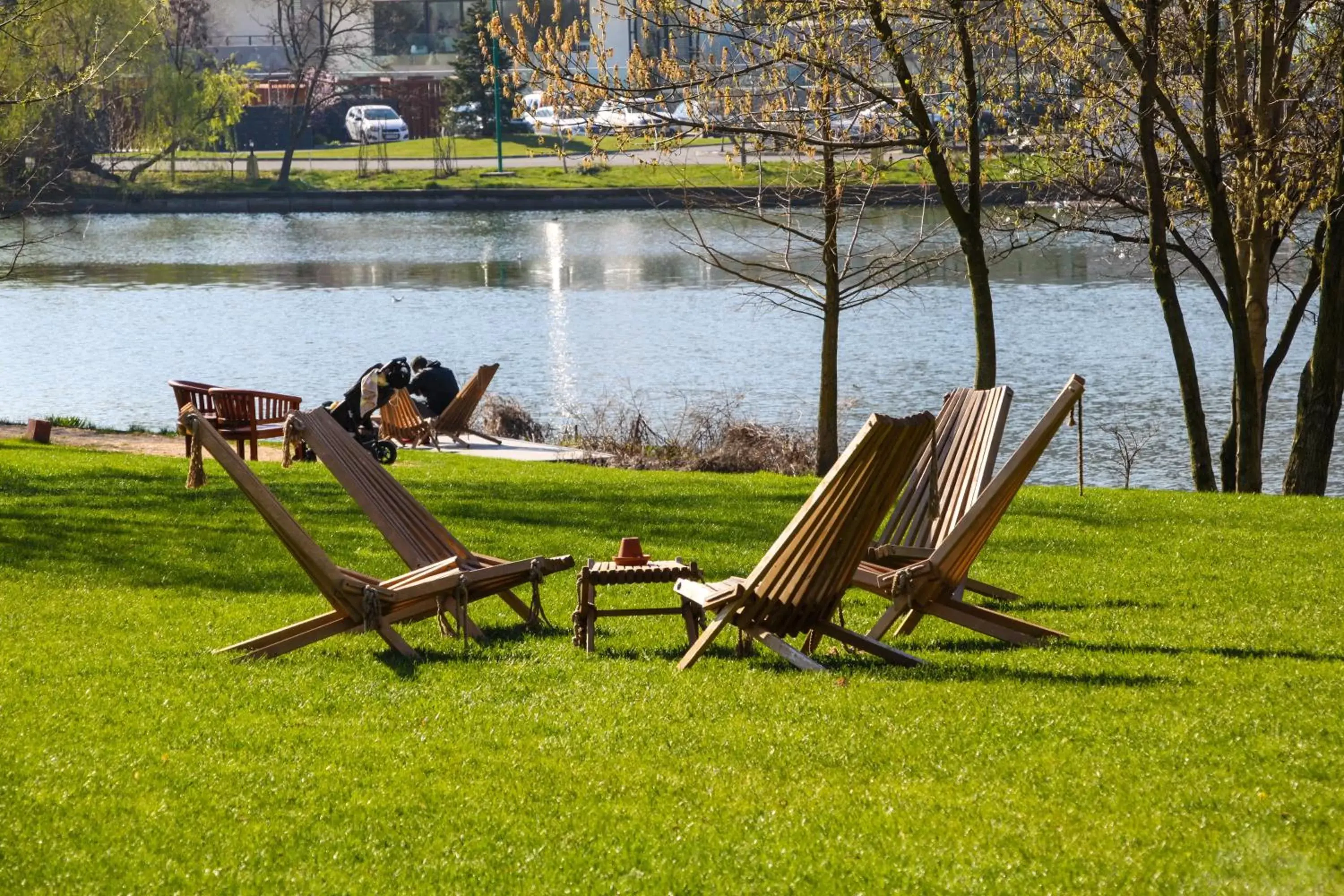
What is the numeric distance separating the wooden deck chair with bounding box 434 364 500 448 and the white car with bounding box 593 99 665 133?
14.1ft

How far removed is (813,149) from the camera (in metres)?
14.7

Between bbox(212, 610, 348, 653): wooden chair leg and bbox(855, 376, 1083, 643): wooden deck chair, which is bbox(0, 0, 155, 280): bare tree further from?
bbox(855, 376, 1083, 643): wooden deck chair

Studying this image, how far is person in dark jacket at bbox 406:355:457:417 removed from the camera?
18.9 m

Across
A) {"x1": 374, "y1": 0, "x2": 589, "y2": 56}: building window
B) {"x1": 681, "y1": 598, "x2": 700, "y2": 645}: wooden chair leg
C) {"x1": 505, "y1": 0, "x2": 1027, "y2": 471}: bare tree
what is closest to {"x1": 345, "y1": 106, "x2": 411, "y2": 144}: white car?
{"x1": 374, "y1": 0, "x2": 589, "y2": 56}: building window

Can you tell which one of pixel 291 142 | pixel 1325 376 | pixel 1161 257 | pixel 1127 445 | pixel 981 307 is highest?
pixel 291 142

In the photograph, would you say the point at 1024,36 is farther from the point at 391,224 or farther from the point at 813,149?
the point at 391,224

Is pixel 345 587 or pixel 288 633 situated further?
pixel 288 633

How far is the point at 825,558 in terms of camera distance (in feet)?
20.9

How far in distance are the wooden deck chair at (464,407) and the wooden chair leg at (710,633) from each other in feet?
39.3

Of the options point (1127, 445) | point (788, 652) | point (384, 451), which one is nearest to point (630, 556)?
point (788, 652)

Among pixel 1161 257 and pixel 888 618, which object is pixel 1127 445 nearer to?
pixel 1161 257

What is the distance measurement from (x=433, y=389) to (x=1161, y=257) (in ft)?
28.2

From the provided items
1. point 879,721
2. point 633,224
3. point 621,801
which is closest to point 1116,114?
point 879,721

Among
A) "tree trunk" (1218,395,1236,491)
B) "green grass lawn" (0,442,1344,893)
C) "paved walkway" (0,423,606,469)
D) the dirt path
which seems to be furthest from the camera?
"paved walkway" (0,423,606,469)
